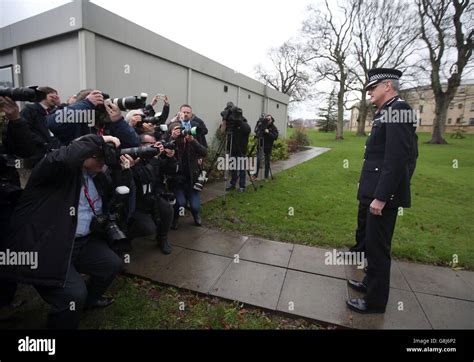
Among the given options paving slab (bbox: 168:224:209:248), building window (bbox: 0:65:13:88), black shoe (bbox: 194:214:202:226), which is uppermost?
building window (bbox: 0:65:13:88)

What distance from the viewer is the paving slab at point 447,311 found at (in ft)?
7.75

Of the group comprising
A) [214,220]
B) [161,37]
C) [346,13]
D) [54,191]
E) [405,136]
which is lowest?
[214,220]

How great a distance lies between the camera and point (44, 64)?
5285 mm

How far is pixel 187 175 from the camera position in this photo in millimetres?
4242

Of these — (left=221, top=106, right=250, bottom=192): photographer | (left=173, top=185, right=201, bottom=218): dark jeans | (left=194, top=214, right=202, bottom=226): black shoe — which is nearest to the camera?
(left=173, top=185, right=201, bottom=218): dark jeans

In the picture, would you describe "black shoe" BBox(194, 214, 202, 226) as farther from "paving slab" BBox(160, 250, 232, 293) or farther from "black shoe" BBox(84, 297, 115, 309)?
"black shoe" BBox(84, 297, 115, 309)

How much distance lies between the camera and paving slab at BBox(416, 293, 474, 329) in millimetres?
2361

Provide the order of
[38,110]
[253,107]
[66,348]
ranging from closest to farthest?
1. [66,348]
2. [38,110]
3. [253,107]

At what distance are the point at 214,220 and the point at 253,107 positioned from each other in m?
8.72

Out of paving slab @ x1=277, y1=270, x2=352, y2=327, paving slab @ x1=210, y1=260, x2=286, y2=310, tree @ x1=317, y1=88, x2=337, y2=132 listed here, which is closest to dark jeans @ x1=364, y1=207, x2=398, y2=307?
paving slab @ x1=277, y1=270, x2=352, y2=327

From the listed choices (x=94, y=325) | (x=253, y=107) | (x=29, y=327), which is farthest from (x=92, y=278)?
(x=253, y=107)

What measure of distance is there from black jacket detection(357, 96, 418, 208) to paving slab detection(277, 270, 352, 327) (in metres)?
1.04

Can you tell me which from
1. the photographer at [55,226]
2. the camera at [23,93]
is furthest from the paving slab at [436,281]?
the camera at [23,93]

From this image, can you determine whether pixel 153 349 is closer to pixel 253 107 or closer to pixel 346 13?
pixel 253 107
